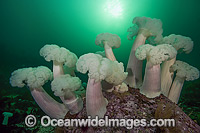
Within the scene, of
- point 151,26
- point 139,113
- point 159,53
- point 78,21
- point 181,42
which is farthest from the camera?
point 78,21

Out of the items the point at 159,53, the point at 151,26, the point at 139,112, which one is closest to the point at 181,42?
the point at 151,26

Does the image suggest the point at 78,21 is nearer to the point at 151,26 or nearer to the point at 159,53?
the point at 151,26

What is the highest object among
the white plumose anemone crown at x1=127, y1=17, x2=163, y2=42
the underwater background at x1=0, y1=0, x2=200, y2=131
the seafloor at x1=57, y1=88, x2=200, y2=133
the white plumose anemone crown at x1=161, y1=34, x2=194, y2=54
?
the underwater background at x1=0, y1=0, x2=200, y2=131

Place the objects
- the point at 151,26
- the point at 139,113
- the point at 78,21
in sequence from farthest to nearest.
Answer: the point at 78,21, the point at 151,26, the point at 139,113

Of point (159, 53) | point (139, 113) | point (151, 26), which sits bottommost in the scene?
point (139, 113)

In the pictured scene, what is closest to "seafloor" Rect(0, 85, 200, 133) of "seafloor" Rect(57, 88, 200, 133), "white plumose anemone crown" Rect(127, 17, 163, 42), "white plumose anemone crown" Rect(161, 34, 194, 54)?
"seafloor" Rect(57, 88, 200, 133)

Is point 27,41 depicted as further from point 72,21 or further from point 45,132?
point 45,132

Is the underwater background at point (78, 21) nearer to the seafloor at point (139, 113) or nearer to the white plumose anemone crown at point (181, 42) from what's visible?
the seafloor at point (139, 113)

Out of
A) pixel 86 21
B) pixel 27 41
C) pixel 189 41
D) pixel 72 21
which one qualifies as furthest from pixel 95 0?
pixel 189 41

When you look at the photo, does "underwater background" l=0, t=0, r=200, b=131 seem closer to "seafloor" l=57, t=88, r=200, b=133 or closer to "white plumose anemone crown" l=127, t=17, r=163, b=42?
"white plumose anemone crown" l=127, t=17, r=163, b=42
